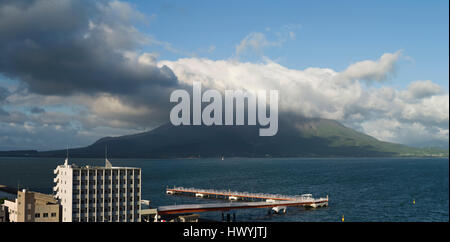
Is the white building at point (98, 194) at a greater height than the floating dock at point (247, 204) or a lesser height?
greater

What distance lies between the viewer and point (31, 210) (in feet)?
311

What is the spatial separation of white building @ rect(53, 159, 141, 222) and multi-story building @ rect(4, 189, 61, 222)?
207cm

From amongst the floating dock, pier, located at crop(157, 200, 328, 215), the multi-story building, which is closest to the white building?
the multi-story building

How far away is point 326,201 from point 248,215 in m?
41.1

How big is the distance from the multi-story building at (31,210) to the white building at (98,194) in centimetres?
207

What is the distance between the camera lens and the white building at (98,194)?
317ft

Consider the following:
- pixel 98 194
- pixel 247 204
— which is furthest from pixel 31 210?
pixel 247 204

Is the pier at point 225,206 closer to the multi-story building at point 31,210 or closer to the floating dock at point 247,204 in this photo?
the floating dock at point 247,204

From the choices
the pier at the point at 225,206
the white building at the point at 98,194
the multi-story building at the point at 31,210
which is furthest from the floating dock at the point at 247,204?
the multi-story building at the point at 31,210

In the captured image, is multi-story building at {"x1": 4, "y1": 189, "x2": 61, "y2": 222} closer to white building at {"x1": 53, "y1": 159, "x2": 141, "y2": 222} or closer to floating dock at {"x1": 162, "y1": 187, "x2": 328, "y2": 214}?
white building at {"x1": 53, "y1": 159, "x2": 141, "y2": 222}

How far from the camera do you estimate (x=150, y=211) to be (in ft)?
368
